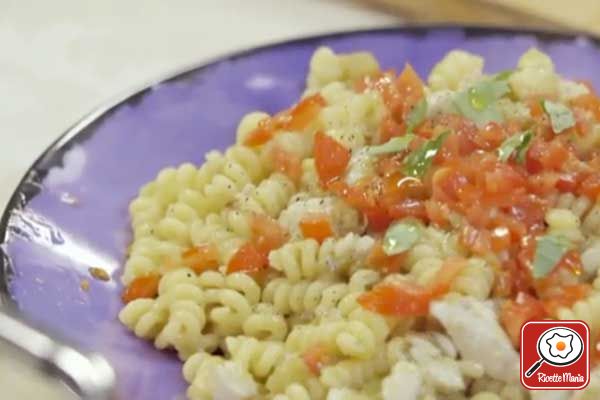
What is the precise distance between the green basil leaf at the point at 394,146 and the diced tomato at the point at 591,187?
0.59 feet

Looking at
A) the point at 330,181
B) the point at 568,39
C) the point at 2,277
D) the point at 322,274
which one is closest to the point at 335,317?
the point at 322,274

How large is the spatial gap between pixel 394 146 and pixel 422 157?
0.05 m

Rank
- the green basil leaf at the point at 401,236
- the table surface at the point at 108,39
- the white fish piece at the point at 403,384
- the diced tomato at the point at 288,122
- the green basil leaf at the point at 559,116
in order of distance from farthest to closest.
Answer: the table surface at the point at 108,39, the diced tomato at the point at 288,122, the green basil leaf at the point at 559,116, the green basil leaf at the point at 401,236, the white fish piece at the point at 403,384

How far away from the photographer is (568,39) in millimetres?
1376

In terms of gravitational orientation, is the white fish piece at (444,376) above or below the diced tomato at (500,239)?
below

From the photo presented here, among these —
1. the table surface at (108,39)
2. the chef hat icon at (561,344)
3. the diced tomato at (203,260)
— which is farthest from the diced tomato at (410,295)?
the table surface at (108,39)

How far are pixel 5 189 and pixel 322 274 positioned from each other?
0.59 meters

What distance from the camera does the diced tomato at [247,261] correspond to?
41.1 inches

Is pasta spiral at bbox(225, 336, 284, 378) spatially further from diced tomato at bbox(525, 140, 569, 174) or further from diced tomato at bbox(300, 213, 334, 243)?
diced tomato at bbox(525, 140, 569, 174)

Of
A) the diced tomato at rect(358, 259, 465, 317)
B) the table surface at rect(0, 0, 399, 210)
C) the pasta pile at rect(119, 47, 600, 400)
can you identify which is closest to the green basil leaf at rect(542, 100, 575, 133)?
the pasta pile at rect(119, 47, 600, 400)

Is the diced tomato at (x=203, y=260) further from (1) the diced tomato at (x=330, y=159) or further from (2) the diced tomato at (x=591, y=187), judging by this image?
(2) the diced tomato at (x=591, y=187)

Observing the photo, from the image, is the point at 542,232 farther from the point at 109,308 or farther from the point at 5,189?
the point at 5,189

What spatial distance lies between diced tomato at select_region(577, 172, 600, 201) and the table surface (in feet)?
2.70

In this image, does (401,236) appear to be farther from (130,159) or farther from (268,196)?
(130,159)
